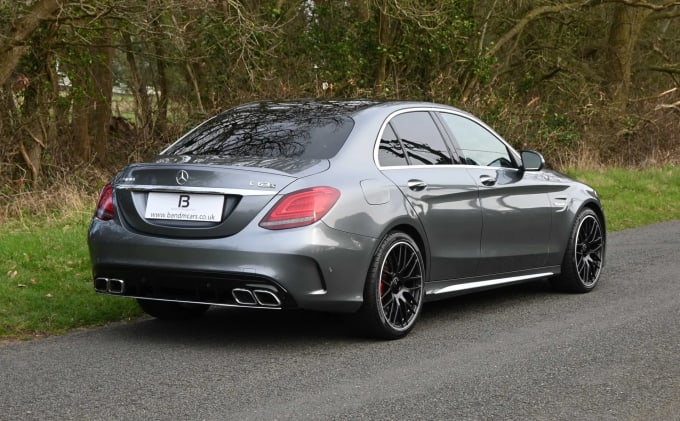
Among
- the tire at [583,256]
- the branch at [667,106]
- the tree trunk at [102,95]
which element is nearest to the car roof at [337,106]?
the tire at [583,256]

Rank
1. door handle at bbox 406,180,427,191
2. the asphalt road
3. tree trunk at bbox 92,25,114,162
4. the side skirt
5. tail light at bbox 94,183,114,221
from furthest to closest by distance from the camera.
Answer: tree trunk at bbox 92,25,114,162
the side skirt
door handle at bbox 406,180,427,191
tail light at bbox 94,183,114,221
the asphalt road

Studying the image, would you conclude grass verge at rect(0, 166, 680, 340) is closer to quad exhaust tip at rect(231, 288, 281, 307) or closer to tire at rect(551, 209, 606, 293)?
quad exhaust tip at rect(231, 288, 281, 307)

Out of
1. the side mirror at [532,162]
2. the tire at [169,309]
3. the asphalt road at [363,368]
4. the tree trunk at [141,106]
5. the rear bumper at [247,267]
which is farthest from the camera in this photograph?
the tree trunk at [141,106]

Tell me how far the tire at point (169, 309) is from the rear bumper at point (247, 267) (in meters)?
0.86

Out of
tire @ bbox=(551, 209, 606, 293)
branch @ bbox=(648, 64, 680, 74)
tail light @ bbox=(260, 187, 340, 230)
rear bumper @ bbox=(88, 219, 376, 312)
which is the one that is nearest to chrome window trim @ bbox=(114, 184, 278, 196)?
tail light @ bbox=(260, 187, 340, 230)

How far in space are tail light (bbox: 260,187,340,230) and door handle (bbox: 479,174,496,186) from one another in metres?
1.89

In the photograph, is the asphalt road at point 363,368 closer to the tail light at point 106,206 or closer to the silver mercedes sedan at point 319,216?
the silver mercedes sedan at point 319,216

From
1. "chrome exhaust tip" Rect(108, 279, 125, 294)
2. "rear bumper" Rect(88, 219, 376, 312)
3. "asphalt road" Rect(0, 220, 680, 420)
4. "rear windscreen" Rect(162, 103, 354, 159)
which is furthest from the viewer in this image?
"rear windscreen" Rect(162, 103, 354, 159)

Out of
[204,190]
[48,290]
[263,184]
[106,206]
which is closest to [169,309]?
[106,206]

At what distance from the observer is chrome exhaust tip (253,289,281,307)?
20.7 ft

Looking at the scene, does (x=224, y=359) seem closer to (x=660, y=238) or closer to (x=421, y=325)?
(x=421, y=325)

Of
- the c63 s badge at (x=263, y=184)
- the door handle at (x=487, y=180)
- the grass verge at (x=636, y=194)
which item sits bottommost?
the grass verge at (x=636, y=194)

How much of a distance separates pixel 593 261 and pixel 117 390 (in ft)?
16.3

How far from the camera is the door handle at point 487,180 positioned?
7.95m
